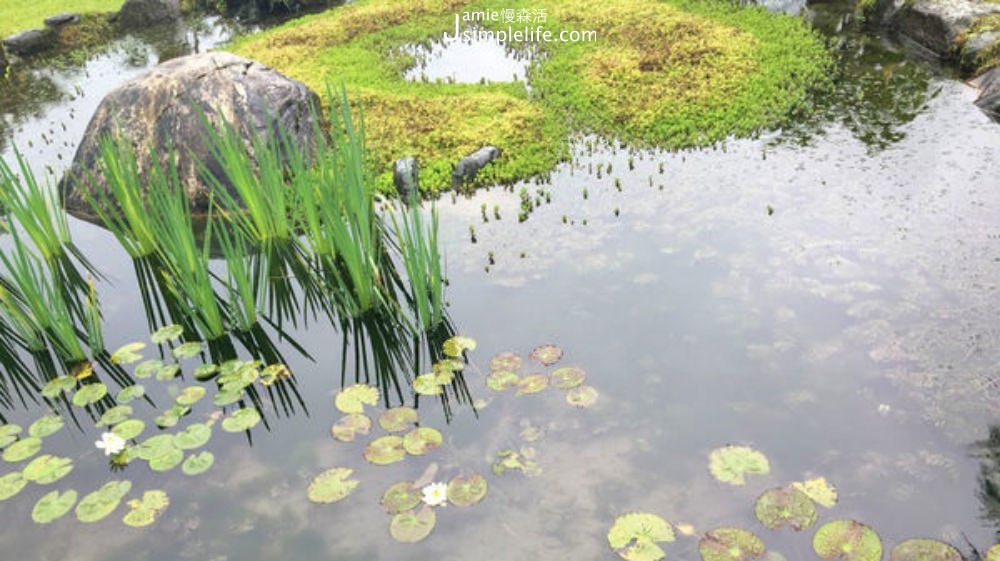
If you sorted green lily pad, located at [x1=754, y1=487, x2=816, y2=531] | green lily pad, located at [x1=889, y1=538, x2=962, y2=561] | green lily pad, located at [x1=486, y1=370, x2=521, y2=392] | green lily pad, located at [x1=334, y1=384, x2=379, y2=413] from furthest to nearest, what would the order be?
green lily pad, located at [x1=486, y1=370, x2=521, y2=392] < green lily pad, located at [x1=334, y1=384, x2=379, y2=413] < green lily pad, located at [x1=754, y1=487, x2=816, y2=531] < green lily pad, located at [x1=889, y1=538, x2=962, y2=561]

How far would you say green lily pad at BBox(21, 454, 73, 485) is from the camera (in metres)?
5.04

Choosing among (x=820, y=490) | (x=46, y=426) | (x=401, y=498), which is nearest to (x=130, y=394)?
(x=46, y=426)

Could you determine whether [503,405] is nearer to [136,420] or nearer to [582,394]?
[582,394]

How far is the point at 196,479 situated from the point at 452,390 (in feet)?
6.25

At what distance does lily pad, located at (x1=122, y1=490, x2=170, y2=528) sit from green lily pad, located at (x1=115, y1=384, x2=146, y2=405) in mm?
1080

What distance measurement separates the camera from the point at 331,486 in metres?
4.88

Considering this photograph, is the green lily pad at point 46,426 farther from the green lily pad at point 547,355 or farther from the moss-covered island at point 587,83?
the moss-covered island at point 587,83

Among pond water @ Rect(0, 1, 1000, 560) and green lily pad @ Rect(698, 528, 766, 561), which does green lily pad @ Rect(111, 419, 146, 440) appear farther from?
green lily pad @ Rect(698, 528, 766, 561)

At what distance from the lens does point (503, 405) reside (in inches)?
216

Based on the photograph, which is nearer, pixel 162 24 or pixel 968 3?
pixel 968 3

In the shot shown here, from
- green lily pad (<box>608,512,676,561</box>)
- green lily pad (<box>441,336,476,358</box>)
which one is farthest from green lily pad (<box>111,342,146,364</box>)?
green lily pad (<box>608,512,676,561</box>)

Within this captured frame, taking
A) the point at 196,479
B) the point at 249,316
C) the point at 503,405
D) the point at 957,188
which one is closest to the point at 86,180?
the point at 249,316

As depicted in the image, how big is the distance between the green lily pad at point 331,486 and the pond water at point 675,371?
72mm

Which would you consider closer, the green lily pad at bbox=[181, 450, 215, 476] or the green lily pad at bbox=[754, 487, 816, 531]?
the green lily pad at bbox=[754, 487, 816, 531]
